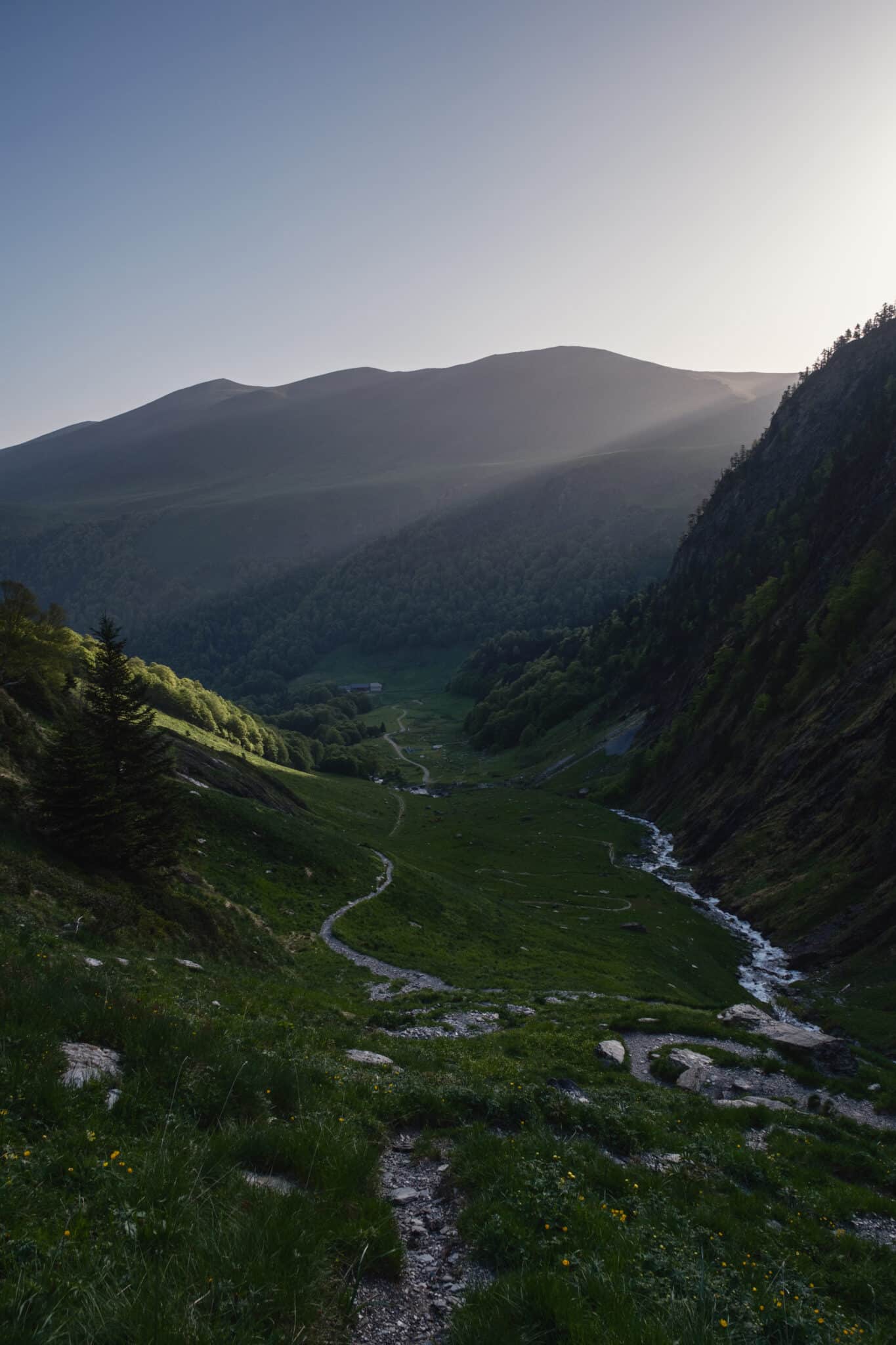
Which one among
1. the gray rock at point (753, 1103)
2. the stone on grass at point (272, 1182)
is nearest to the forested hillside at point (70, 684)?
the stone on grass at point (272, 1182)

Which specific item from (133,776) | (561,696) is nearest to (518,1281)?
(133,776)

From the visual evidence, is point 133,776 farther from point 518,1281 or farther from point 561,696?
point 561,696

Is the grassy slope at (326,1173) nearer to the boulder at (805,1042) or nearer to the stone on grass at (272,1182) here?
the stone on grass at (272,1182)

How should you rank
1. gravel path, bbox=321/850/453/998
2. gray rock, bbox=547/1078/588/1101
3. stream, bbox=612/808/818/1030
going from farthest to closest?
stream, bbox=612/808/818/1030 → gravel path, bbox=321/850/453/998 → gray rock, bbox=547/1078/588/1101

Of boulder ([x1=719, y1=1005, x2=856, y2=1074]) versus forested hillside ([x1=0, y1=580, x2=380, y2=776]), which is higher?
forested hillside ([x1=0, y1=580, x2=380, y2=776])

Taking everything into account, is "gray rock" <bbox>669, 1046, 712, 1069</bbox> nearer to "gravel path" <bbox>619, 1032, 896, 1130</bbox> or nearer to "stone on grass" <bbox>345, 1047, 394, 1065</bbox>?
"gravel path" <bbox>619, 1032, 896, 1130</bbox>

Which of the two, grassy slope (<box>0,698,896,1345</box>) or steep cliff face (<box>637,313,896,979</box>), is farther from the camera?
steep cliff face (<box>637,313,896,979</box>)

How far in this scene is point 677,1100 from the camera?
17.0 metres

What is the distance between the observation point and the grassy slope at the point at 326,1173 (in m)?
6.02

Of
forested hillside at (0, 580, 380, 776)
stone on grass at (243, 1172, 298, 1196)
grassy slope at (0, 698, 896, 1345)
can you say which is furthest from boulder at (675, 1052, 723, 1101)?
forested hillside at (0, 580, 380, 776)

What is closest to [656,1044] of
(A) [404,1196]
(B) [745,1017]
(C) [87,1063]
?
(B) [745,1017]

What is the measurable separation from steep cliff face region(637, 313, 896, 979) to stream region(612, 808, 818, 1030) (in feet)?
5.19

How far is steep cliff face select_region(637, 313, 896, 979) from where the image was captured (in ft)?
180

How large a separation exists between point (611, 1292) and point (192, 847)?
38.0 metres
